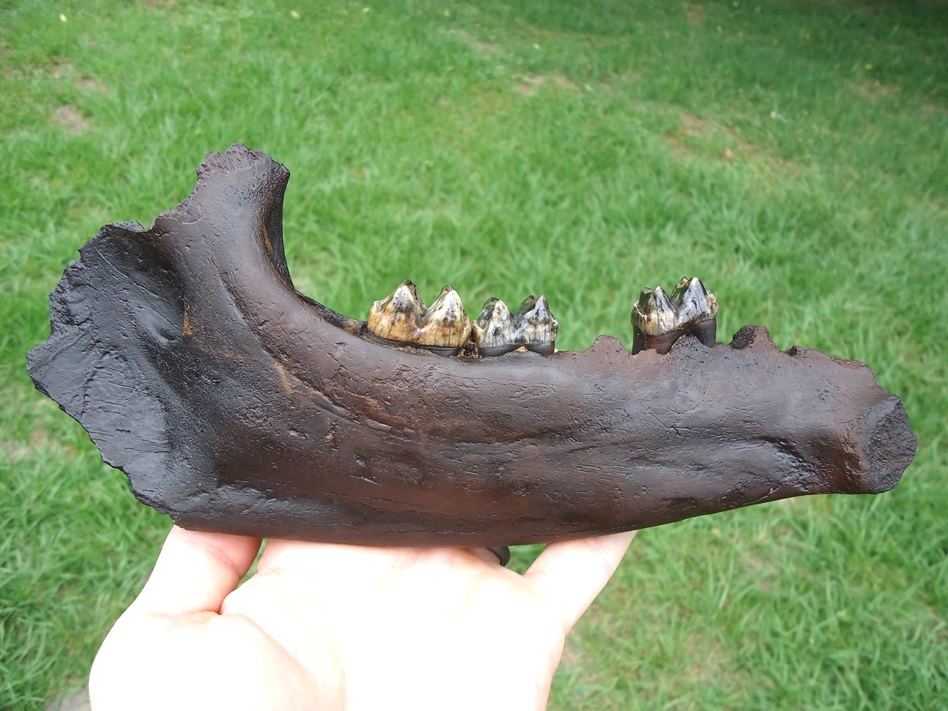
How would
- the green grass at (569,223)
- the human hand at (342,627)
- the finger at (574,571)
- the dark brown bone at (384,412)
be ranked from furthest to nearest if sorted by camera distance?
the green grass at (569,223) → the finger at (574,571) → the dark brown bone at (384,412) → the human hand at (342,627)

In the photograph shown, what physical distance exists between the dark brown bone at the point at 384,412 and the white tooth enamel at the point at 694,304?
0.08 metres

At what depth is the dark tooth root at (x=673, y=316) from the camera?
1.68 meters

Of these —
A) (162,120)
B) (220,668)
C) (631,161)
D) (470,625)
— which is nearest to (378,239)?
(162,120)

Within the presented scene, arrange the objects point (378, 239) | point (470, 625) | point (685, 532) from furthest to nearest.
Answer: point (378, 239)
point (685, 532)
point (470, 625)

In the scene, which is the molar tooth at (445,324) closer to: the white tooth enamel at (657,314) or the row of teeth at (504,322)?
the row of teeth at (504,322)

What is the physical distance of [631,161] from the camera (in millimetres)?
4508

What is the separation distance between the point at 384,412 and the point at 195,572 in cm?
60

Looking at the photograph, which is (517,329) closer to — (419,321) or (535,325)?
(535,325)

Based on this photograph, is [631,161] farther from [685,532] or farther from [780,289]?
[685,532]

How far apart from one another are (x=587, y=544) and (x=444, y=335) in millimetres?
752

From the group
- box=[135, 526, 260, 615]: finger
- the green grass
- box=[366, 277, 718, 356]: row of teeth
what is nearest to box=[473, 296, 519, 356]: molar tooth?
box=[366, 277, 718, 356]: row of teeth

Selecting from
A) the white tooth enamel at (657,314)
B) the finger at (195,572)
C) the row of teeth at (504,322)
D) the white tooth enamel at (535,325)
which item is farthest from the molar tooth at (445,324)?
the finger at (195,572)

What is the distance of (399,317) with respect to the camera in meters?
1.64

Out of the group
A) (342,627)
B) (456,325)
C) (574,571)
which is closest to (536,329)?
(456,325)
